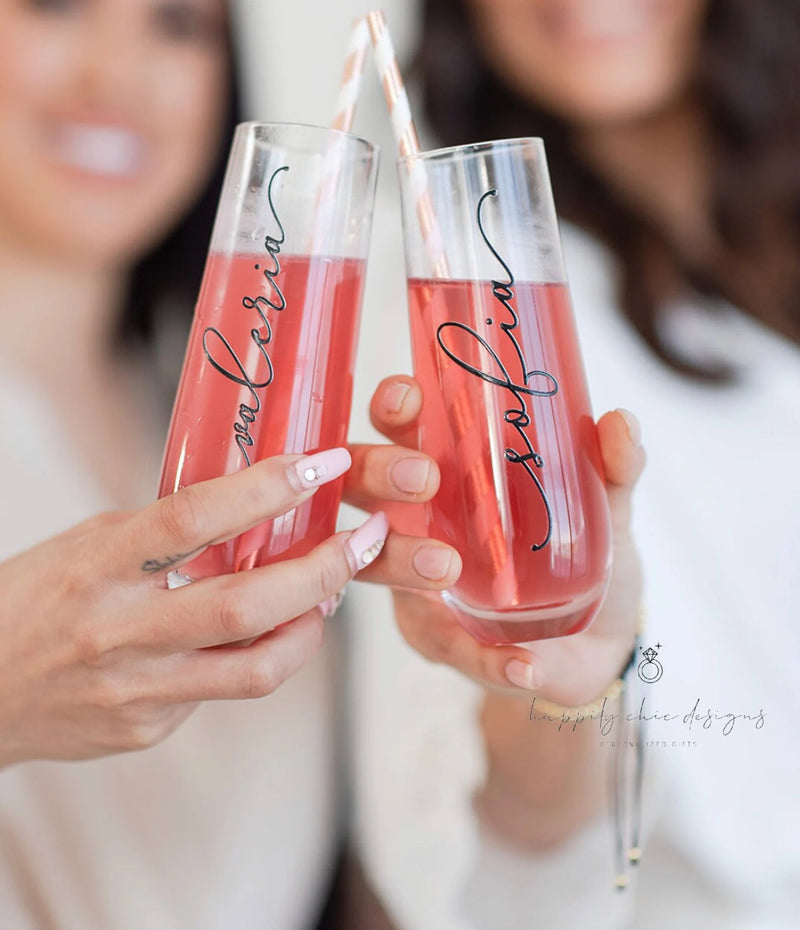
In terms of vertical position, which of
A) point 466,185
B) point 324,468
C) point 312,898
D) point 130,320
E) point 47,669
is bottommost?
point 312,898

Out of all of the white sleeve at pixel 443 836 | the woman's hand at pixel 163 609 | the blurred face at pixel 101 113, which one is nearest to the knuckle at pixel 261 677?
the woman's hand at pixel 163 609

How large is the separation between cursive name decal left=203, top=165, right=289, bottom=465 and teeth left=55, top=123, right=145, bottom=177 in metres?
0.52

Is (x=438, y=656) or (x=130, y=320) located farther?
(x=130, y=320)

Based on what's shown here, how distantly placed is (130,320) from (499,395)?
2.55 ft

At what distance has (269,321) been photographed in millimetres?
517

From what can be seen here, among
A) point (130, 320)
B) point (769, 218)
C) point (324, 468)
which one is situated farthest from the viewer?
point (769, 218)

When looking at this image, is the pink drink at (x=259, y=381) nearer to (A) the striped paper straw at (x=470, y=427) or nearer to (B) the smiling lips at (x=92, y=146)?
(A) the striped paper straw at (x=470, y=427)

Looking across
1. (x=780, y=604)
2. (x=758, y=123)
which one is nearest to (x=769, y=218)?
(x=758, y=123)

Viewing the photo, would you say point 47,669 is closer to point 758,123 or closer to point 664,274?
point 664,274

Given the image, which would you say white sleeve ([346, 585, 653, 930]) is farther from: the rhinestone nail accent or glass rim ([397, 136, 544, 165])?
glass rim ([397, 136, 544, 165])

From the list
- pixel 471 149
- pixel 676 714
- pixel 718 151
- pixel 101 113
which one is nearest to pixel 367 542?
pixel 471 149

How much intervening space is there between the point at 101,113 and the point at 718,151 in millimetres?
855

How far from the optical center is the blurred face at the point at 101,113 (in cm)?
92

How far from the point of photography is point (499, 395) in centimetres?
53
